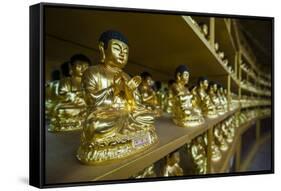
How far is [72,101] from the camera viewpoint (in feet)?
6.89

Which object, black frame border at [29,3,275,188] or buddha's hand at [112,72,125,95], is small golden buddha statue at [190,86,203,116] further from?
black frame border at [29,3,275,188]

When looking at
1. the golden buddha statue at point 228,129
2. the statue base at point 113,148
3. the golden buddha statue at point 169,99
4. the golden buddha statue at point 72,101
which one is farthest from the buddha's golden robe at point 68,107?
the golden buddha statue at point 228,129

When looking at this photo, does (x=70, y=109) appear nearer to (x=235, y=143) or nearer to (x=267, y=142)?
(x=235, y=143)

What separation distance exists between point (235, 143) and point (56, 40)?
113cm

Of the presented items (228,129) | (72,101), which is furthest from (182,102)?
(72,101)

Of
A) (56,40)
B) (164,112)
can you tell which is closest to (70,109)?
(56,40)

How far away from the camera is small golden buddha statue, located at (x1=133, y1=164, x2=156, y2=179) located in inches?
88.2

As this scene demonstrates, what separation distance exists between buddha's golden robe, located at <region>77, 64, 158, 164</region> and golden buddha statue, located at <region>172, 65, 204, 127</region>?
24 cm

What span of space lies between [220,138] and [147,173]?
522 mm

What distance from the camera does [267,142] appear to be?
2670 millimetres

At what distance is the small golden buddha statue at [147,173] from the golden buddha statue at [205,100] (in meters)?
0.42

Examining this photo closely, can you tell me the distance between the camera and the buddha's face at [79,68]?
2.10 meters

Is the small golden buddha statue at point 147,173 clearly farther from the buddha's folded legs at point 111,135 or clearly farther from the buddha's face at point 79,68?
the buddha's face at point 79,68

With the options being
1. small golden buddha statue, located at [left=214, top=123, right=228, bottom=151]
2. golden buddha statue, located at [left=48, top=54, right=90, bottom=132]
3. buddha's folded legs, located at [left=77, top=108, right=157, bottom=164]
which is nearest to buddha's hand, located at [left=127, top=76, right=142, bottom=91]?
buddha's folded legs, located at [left=77, top=108, right=157, bottom=164]
